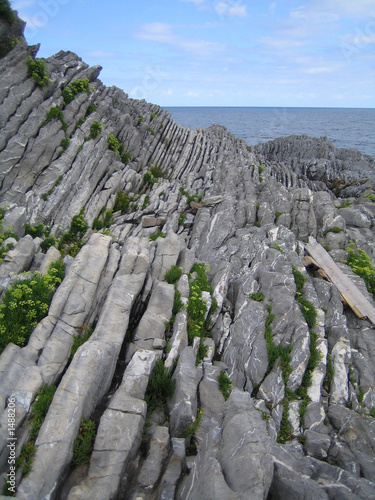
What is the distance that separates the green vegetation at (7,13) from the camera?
30.2 meters

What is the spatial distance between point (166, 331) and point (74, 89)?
97.5 ft

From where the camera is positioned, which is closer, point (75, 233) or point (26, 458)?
point (26, 458)

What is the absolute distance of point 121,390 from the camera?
39.1 feet

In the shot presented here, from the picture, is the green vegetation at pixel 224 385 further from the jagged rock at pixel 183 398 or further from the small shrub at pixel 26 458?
the small shrub at pixel 26 458

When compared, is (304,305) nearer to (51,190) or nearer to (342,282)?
(342,282)

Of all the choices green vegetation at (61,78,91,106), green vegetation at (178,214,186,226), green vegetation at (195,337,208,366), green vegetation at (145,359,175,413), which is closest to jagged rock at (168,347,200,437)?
green vegetation at (145,359,175,413)

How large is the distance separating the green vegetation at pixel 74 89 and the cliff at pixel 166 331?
0.34ft

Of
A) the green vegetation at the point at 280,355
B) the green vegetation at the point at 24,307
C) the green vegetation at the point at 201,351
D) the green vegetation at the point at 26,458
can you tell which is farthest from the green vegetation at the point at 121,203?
the green vegetation at the point at 26,458

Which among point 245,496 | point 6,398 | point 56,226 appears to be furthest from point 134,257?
point 56,226

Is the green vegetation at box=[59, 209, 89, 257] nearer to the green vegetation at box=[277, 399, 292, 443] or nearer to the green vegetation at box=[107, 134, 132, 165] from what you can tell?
the green vegetation at box=[107, 134, 132, 165]

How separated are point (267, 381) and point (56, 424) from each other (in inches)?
379

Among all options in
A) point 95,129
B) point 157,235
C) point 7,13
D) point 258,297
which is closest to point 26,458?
point 258,297

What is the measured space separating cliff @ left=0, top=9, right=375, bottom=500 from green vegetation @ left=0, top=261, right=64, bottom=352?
12cm

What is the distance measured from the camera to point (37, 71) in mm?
31781
